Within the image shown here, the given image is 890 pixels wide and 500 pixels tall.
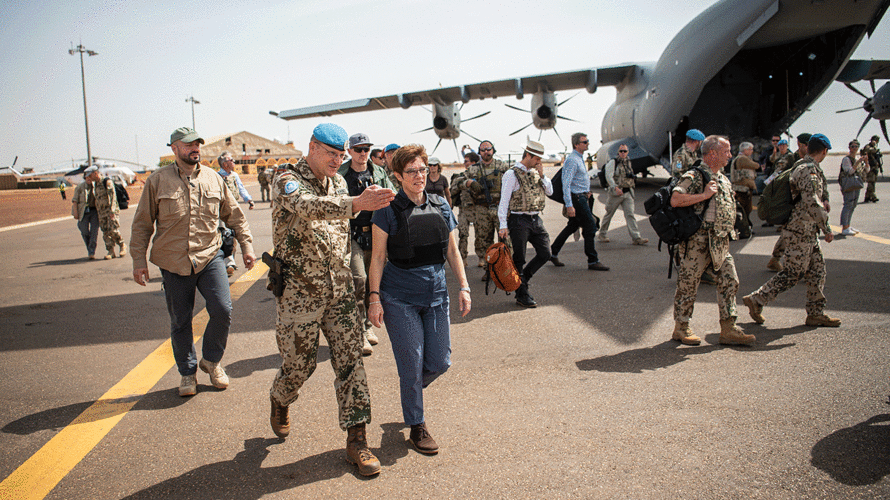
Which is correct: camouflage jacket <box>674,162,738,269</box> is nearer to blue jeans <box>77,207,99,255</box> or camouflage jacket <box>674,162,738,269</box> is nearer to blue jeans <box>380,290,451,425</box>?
blue jeans <box>380,290,451,425</box>

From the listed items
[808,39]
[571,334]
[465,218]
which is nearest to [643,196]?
[808,39]

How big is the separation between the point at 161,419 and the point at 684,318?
429 centimetres

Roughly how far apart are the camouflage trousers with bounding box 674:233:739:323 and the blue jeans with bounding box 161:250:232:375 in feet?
12.6

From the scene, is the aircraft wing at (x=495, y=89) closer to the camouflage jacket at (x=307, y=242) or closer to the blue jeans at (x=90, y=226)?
the blue jeans at (x=90, y=226)

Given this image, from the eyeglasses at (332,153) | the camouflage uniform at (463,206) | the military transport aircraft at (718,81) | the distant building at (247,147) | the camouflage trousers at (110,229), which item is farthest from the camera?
the distant building at (247,147)

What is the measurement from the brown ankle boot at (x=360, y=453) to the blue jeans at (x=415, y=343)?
304mm

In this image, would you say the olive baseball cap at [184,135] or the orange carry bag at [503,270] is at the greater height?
the olive baseball cap at [184,135]

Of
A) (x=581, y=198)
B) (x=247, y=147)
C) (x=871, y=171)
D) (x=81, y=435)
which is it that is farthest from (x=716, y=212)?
(x=247, y=147)

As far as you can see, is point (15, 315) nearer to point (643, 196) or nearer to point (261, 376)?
point (261, 376)

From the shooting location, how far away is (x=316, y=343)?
3129 millimetres

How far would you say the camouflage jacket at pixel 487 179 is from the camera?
7547mm

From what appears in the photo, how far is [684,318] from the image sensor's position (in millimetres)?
4711

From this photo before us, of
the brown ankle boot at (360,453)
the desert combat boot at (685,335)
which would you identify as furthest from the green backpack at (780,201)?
the brown ankle boot at (360,453)

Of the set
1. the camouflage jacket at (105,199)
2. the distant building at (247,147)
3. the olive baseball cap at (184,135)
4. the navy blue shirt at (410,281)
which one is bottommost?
the navy blue shirt at (410,281)
